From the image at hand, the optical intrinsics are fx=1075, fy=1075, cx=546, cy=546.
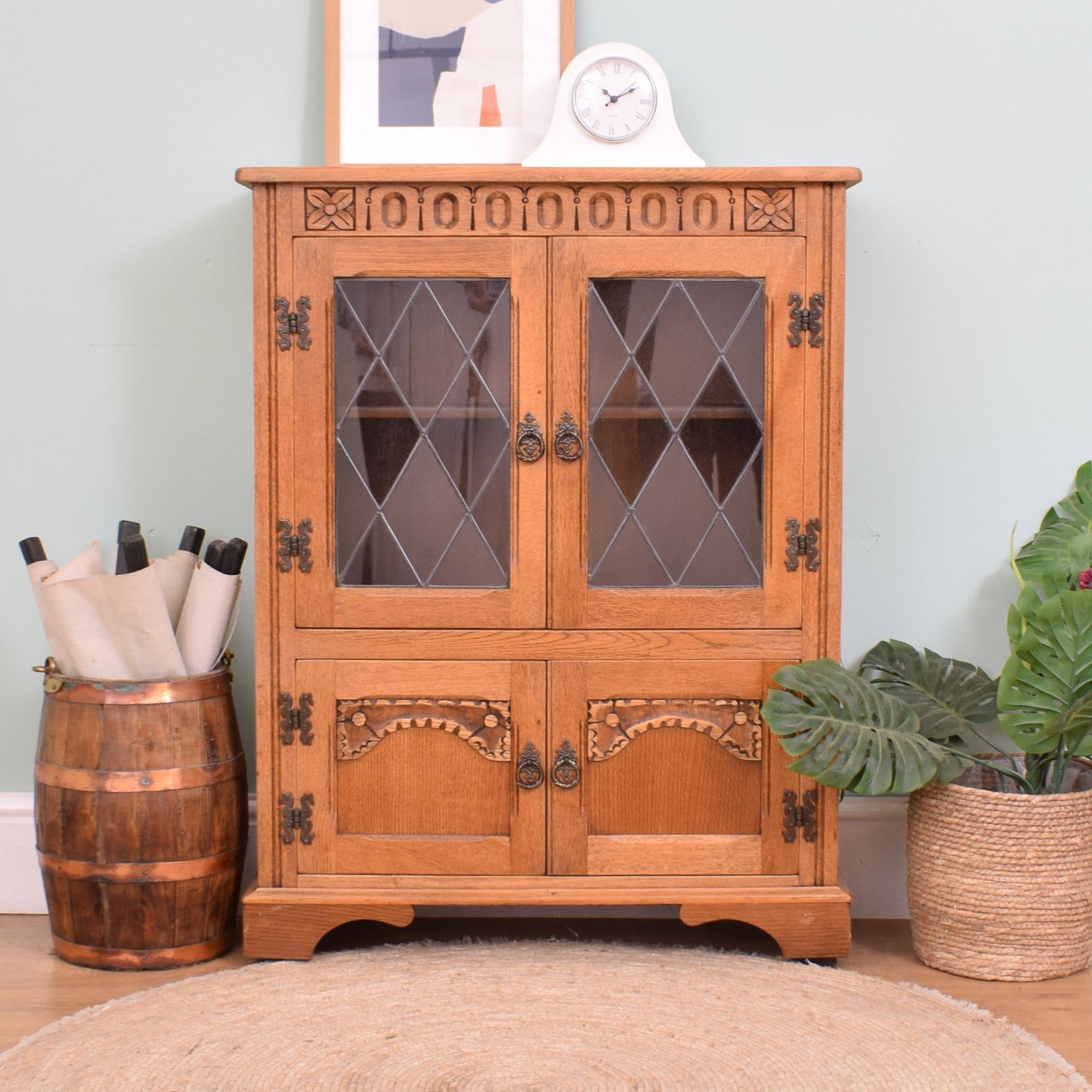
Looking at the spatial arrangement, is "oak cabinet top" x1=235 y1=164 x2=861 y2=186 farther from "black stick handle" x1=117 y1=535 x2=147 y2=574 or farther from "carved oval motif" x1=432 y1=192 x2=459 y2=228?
"black stick handle" x1=117 y1=535 x2=147 y2=574

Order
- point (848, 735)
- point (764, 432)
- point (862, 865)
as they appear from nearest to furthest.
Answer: point (848, 735) < point (764, 432) < point (862, 865)

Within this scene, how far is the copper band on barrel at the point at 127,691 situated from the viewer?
6.36 feet

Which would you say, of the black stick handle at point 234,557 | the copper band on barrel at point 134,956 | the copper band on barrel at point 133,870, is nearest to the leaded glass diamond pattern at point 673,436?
the black stick handle at point 234,557

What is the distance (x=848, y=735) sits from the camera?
1827 mm

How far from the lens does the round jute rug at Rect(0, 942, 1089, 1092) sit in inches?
61.1

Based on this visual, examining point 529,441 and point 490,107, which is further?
point 490,107

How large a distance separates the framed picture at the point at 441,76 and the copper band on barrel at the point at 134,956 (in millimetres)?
1566

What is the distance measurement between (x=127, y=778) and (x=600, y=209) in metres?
1.32

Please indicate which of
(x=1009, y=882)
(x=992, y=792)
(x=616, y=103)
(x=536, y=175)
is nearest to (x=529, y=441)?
Answer: (x=536, y=175)

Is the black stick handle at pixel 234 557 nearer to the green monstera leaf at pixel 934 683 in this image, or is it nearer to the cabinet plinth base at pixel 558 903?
the cabinet plinth base at pixel 558 903

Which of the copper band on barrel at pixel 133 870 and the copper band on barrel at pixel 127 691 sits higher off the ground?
the copper band on barrel at pixel 127 691

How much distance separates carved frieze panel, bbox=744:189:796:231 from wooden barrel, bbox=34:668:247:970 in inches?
52.1

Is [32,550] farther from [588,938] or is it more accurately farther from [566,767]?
[588,938]

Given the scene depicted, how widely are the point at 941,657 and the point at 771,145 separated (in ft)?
3.66
